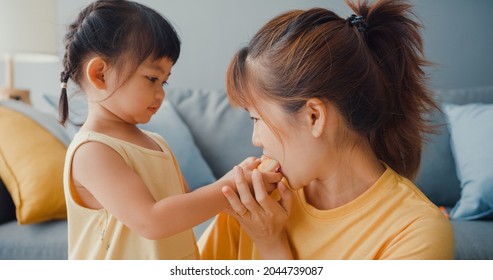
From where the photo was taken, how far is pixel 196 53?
1666 millimetres

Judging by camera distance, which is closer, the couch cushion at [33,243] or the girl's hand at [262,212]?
the girl's hand at [262,212]

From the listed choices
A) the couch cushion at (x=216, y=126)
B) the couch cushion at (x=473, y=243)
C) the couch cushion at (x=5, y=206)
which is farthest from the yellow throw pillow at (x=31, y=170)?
the couch cushion at (x=473, y=243)

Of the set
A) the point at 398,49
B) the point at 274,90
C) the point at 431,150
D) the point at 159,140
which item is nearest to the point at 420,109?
the point at 398,49

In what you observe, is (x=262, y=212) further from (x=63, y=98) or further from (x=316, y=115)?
(x=63, y=98)

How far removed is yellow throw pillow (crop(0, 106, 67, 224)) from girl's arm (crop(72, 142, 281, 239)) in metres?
0.61

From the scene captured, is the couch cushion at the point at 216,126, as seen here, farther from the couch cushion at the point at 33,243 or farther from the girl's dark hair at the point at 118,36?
the girl's dark hair at the point at 118,36

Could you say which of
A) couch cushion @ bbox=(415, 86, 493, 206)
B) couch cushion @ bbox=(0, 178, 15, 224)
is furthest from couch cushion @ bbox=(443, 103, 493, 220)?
couch cushion @ bbox=(0, 178, 15, 224)

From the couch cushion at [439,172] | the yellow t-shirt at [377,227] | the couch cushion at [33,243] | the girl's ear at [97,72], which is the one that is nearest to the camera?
the yellow t-shirt at [377,227]

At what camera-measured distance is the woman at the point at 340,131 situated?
684 millimetres

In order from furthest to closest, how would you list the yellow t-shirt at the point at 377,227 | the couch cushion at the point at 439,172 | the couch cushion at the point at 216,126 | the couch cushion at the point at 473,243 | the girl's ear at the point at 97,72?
the couch cushion at the point at 216,126 < the couch cushion at the point at 439,172 < the couch cushion at the point at 473,243 < the girl's ear at the point at 97,72 < the yellow t-shirt at the point at 377,227

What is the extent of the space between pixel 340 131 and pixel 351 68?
9cm

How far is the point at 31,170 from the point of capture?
1.30 m

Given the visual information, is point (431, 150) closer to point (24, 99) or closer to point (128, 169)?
point (128, 169)

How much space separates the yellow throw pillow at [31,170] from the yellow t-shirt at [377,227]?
2.19 feet
